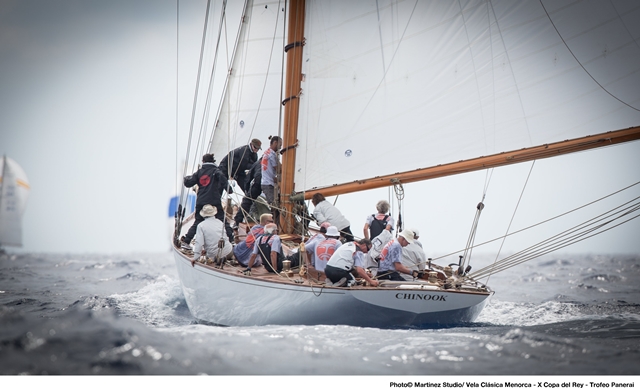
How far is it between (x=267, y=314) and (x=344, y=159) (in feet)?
8.39

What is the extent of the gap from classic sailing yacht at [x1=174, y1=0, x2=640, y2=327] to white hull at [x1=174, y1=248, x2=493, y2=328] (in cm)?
2

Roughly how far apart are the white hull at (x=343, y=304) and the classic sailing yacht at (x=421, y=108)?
0.02m

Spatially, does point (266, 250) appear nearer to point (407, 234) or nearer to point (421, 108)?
point (407, 234)

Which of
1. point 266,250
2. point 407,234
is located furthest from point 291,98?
point 407,234

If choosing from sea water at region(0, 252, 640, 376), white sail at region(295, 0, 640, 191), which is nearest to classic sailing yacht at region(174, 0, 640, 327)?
white sail at region(295, 0, 640, 191)

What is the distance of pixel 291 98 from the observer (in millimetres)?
10281

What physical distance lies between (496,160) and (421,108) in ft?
4.06

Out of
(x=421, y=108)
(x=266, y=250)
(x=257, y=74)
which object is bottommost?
(x=266, y=250)

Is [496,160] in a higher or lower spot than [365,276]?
higher

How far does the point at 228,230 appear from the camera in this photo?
33.5ft

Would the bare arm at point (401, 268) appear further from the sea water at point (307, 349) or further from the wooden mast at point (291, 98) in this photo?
the wooden mast at point (291, 98)

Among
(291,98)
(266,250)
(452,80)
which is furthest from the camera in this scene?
(291,98)
